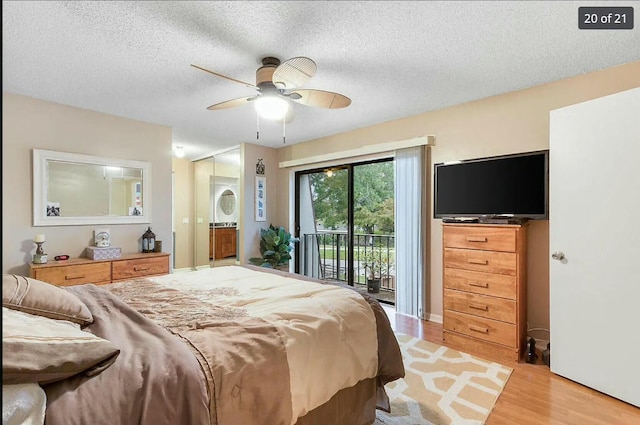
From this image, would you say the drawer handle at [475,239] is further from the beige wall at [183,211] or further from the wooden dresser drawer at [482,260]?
the beige wall at [183,211]

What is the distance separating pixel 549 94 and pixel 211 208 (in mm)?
5145

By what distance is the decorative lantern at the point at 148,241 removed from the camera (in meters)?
3.98

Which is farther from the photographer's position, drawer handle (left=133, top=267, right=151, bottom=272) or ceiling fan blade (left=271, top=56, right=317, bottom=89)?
drawer handle (left=133, top=267, right=151, bottom=272)

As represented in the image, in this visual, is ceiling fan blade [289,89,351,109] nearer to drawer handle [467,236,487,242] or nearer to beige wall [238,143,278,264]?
drawer handle [467,236,487,242]

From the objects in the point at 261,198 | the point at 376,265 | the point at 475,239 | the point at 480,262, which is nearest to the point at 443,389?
the point at 480,262

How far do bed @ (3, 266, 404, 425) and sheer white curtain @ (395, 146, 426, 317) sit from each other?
6.28ft

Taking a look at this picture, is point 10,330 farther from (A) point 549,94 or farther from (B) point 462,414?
(A) point 549,94

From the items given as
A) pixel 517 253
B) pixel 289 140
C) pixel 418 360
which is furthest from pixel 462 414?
pixel 289 140

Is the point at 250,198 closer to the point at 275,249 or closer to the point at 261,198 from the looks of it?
the point at 261,198

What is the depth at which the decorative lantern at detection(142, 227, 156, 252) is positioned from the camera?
398 cm

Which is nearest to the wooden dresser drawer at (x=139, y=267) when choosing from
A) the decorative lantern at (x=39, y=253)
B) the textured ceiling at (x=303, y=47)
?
the decorative lantern at (x=39, y=253)

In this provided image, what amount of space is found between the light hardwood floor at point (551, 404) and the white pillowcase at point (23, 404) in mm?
2196

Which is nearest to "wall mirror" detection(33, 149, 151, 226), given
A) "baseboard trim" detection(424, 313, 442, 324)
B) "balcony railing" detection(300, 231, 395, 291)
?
"balcony railing" detection(300, 231, 395, 291)

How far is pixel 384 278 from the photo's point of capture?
16.2 ft
